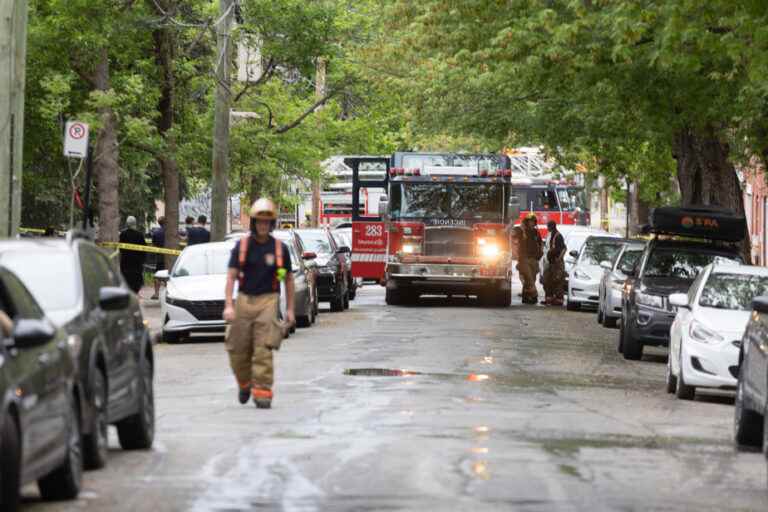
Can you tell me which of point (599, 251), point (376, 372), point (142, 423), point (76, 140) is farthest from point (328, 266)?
point (142, 423)

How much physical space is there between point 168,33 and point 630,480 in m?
27.4

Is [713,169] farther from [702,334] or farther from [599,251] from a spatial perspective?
[702,334]

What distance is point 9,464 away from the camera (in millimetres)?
8445

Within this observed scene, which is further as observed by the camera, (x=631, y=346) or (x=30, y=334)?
(x=631, y=346)

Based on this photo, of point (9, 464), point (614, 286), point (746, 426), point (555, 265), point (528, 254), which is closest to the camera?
point (9, 464)

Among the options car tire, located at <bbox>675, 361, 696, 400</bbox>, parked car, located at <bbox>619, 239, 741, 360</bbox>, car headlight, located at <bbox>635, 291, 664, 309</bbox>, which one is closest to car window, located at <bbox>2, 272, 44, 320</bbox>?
car tire, located at <bbox>675, 361, 696, 400</bbox>

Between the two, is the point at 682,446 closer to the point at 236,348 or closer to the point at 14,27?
the point at 236,348

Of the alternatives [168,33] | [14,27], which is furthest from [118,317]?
[168,33]

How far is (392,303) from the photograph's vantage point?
125 ft

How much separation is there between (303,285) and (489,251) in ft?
27.7

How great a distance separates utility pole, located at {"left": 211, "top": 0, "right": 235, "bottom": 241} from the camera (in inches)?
1278

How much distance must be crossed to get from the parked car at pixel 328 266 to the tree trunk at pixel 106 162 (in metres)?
3.89

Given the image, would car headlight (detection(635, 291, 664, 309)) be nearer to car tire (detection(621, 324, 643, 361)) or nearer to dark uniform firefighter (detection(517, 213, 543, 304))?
car tire (detection(621, 324, 643, 361))

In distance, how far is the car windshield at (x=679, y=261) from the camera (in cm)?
2478
